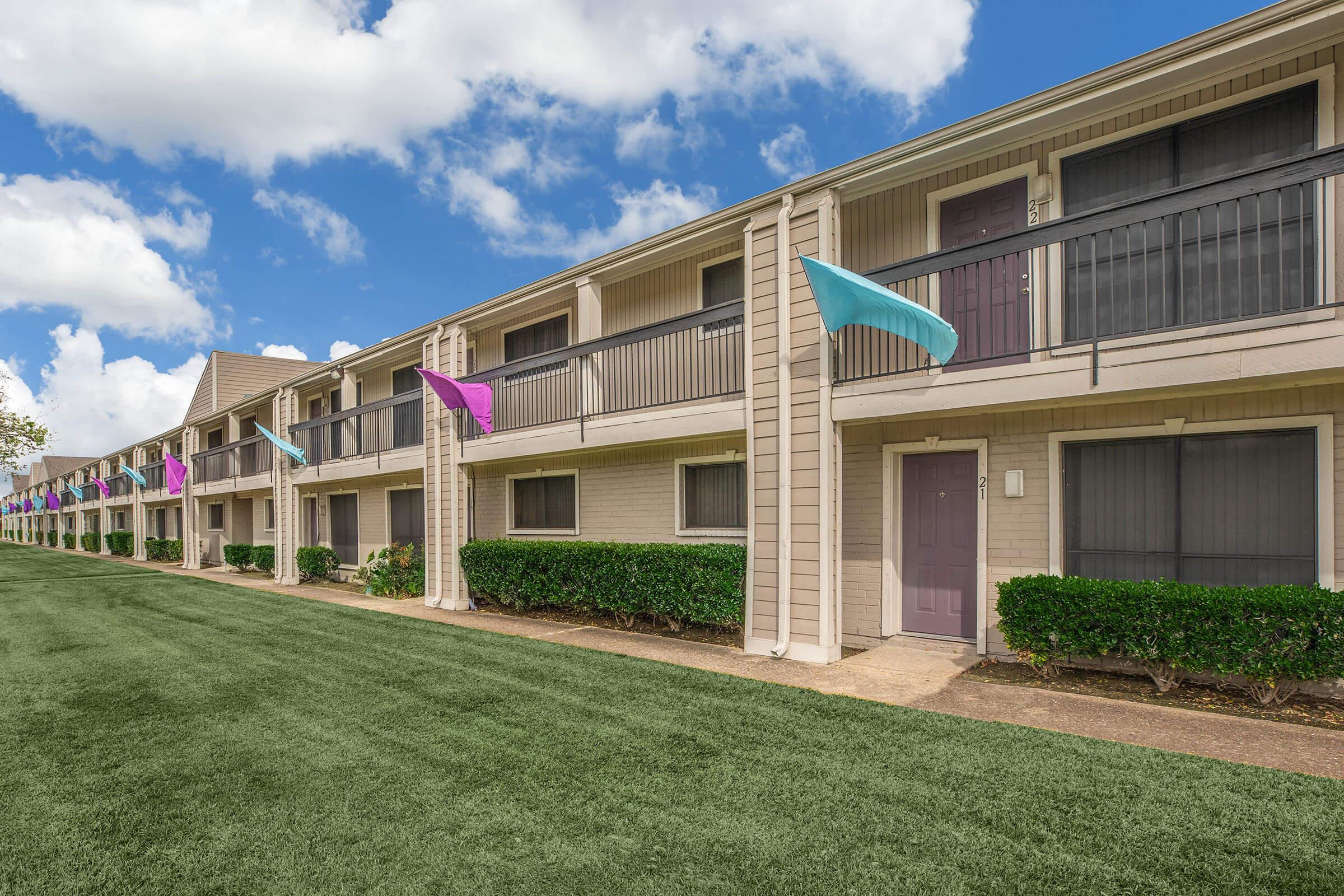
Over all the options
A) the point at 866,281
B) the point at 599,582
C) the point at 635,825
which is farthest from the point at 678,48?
the point at 635,825

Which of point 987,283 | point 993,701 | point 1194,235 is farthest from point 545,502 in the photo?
point 1194,235

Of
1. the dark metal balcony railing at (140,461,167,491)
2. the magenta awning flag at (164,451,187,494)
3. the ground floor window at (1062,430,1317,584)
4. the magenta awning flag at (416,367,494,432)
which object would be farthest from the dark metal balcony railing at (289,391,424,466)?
the dark metal balcony railing at (140,461,167,491)

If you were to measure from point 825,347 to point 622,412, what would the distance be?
11.3ft

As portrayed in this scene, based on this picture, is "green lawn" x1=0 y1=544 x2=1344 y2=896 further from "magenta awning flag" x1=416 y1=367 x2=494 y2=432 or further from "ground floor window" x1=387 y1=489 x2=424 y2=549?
"ground floor window" x1=387 y1=489 x2=424 y2=549

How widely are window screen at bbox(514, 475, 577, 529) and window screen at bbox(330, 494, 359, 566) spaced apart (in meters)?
6.68

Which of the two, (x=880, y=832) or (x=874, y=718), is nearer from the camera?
(x=880, y=832)

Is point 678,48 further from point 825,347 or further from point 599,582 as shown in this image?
point 599,582

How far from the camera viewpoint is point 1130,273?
6391 mm

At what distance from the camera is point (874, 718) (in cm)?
521

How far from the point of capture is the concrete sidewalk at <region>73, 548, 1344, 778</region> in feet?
14.6

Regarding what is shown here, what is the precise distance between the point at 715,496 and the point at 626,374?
88.5 inches

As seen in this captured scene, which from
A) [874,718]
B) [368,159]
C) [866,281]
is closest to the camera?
[874,718]

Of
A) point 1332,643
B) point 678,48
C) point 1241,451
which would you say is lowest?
point 1332,643

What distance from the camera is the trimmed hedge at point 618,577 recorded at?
844cm
